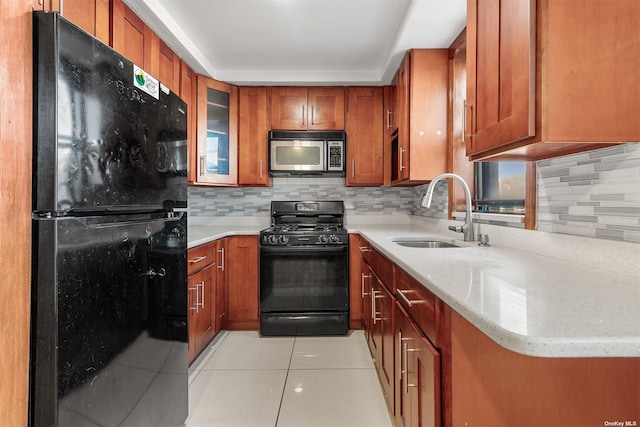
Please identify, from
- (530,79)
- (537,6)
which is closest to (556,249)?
(530,79)

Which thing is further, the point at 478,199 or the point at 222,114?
the point at 222,114

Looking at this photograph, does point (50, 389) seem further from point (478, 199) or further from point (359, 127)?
point (359, 127)

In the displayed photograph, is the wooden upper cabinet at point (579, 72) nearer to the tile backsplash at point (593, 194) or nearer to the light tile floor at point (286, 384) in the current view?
the tile backsplash at point (593, 194)

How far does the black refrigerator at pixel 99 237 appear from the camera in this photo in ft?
2.68

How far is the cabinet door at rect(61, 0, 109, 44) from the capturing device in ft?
4.36

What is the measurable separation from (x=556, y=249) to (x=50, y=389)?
5.75ft

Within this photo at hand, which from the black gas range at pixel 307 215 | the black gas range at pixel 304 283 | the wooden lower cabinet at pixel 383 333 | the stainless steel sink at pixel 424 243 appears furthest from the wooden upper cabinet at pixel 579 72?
the black gas range at pixel 307 215

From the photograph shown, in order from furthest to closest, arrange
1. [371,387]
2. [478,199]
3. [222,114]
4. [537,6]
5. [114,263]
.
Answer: [222,114] < [478,199] < [371,387] < [114,263] < [537,6]

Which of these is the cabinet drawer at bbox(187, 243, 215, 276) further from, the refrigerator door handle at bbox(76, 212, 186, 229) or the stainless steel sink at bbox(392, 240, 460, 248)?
the stainless steel sink at bbox(392, 240, 460, 248)

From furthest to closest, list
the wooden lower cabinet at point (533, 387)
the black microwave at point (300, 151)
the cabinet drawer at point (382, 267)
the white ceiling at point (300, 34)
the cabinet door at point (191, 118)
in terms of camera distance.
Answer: the black microwave at point (300, 151) → the cabinet door at point (191, 118) → the white ceiling at point (300, 34) → the cabinet drawer at point (382, 267) → the wooden lower cabinet at point (533, 387)

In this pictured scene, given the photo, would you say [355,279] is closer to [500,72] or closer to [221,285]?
[221,285]

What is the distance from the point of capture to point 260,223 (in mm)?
3273

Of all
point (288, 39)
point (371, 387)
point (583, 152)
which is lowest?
point (371, 387)

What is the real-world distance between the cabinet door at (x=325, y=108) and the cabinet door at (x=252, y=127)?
17.4 inches
